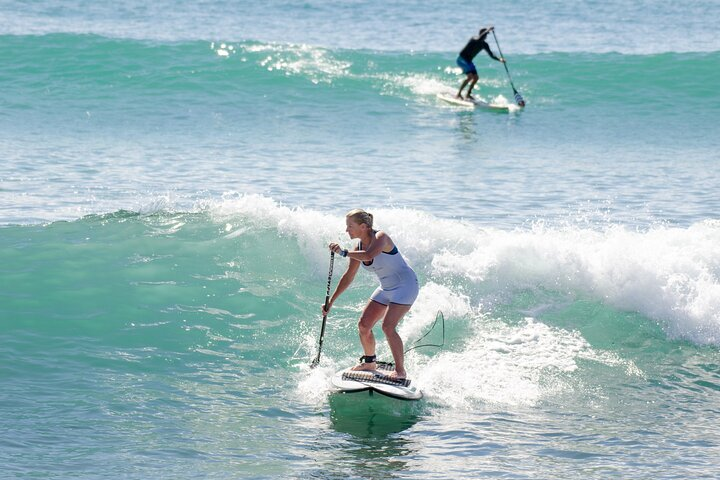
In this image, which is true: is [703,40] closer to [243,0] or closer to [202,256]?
[243,0]

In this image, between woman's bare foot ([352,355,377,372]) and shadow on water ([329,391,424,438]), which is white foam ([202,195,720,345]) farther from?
shadow on water ([329,391,424,438])

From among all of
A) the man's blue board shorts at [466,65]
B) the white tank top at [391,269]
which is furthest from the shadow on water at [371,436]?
the man's blue board shorts at [466,65]

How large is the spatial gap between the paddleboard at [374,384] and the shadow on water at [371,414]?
0.13m

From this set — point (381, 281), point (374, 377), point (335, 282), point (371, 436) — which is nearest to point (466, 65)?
point (335, 282)

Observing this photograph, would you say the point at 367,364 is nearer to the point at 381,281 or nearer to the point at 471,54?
the point at 381,281

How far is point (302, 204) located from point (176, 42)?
17279 mm

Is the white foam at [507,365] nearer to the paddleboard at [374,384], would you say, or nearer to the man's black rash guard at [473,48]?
the paddleboard at [374,384]

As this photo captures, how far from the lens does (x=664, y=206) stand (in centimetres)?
1591

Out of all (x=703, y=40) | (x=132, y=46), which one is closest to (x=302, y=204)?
(x=132, y=46)

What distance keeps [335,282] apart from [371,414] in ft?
12.7

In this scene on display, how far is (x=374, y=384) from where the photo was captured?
30.1 feet

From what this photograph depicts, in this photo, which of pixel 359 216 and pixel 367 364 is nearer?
pixel 359 216

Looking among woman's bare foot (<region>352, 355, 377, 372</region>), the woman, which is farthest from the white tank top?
woman's bare foot (<region>352, 355, 377, 372</region>)

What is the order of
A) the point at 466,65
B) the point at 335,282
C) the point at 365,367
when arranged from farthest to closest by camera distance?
the point at 466,65, the point at 335,282, the point at 365,367
